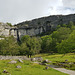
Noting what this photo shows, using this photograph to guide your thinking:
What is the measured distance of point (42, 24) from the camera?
4808 inches

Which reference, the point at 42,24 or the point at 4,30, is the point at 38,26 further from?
the point at 4,30

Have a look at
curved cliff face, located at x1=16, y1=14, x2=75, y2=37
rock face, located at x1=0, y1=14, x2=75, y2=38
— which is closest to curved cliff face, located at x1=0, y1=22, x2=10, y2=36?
rock face, located at x1=0, y1=14, x2=75, y2=38

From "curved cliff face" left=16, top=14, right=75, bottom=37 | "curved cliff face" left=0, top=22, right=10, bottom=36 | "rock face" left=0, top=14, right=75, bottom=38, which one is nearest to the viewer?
"curved cliff face" left=0, top=22, right=10, bottom=36

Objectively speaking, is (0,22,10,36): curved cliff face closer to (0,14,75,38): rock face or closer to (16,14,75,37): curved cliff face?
(0,14,75,38): rock face

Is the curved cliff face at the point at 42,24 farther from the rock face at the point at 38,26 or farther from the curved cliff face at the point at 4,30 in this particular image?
the curved cliff face at the point at 4,30

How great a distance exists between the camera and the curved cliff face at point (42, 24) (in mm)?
117256

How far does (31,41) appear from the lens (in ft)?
174

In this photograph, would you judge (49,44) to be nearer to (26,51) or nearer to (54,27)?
(26,51)

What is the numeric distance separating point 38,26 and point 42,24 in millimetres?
5264

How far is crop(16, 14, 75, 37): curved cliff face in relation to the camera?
117256mm

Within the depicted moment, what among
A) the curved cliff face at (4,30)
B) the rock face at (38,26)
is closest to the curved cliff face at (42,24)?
the rock face at (38,26)

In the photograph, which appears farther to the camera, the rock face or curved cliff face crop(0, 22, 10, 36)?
the rock face

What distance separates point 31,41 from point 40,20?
2941 inches

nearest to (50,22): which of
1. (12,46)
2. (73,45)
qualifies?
(12,46)
